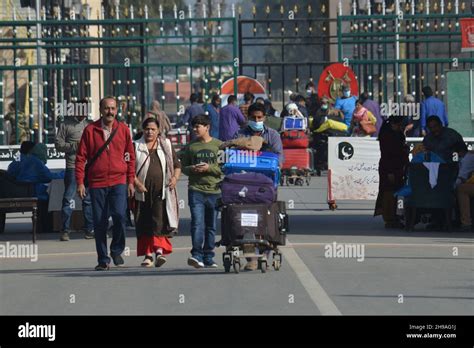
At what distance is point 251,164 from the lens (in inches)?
701

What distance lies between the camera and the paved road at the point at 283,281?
47.1 ft

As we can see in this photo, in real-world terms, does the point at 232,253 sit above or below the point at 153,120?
below

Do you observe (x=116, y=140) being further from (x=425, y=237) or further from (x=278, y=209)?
(x=425, y=237)

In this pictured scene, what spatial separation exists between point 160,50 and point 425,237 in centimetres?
13945

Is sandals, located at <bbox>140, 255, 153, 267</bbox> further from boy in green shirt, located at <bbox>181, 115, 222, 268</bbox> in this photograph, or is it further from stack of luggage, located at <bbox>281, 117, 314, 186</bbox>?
stack of luggage, located at <bbox>281, 117, 314, 186</bbox>

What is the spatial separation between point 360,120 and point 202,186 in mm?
14196

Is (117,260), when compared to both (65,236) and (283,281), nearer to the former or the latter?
(283,281)

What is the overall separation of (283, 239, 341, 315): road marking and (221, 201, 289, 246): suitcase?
1.54ft

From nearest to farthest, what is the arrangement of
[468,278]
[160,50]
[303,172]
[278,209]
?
1. [468,278]
2. [278,209]
3. [303,172]
4. [160,50]

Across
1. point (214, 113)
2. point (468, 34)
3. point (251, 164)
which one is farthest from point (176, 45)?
point (251, 164)

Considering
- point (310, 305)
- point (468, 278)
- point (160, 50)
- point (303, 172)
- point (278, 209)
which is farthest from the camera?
point (160, 50)
